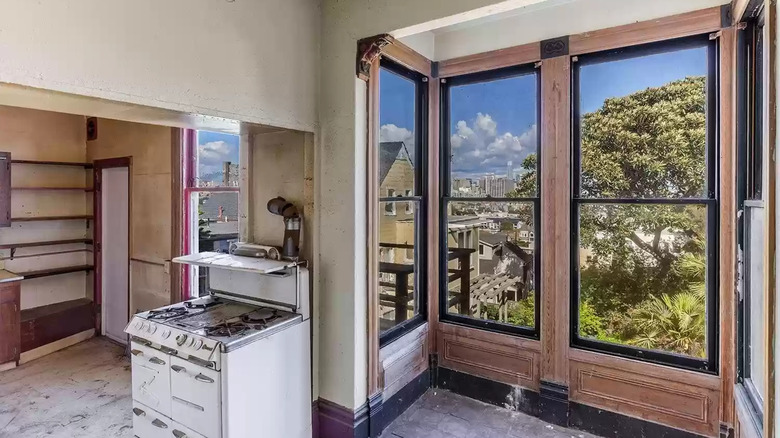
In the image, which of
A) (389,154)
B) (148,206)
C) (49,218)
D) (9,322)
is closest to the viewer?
(389,154)

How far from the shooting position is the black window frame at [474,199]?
10.1 feet

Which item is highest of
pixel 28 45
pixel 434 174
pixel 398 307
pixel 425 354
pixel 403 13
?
pixel 403 13

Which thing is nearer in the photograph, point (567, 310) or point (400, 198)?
point (567, 310)

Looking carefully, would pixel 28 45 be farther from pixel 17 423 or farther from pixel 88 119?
pixel 88 119

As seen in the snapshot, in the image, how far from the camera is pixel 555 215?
2.95 metres

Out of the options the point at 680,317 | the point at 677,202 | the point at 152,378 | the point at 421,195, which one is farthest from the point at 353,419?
the point at 677,202

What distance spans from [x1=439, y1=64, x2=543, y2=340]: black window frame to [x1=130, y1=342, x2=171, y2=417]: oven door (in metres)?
2.17

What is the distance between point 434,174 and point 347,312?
1.49 meters

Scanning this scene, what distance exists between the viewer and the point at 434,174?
3467 millimetres

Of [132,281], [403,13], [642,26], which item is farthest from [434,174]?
[132,281]

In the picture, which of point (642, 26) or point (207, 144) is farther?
point (207, 144)

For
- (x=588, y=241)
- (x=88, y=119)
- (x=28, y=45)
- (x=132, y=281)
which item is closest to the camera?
(x=28, y=45)

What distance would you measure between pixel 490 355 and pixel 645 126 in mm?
2088

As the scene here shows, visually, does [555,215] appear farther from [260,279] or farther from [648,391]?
[260,279]
